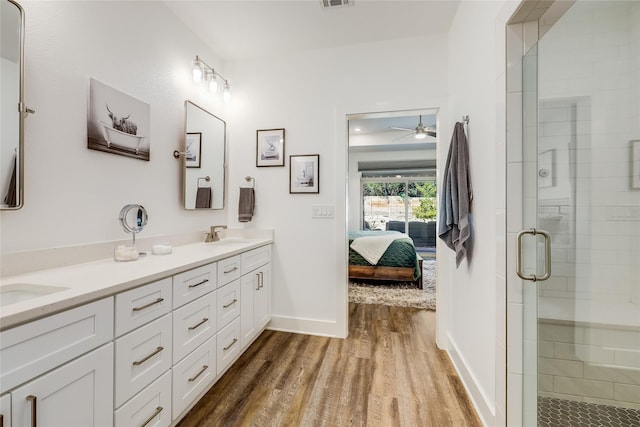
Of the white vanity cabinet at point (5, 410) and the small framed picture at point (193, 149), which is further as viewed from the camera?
the small framed picture at point (193, 149)

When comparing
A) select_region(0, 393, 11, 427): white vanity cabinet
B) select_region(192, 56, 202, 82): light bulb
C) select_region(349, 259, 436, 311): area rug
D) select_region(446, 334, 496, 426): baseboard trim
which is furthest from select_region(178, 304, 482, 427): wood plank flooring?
select_region(192, 56, 202, 82): light bulb

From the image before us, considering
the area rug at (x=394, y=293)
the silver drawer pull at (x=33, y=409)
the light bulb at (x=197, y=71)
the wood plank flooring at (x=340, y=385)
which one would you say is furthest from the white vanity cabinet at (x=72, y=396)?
the area rug at (x=394, y=293)

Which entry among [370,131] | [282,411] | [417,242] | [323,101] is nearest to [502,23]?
[323,101]

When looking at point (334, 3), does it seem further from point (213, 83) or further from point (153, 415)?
point (153, 415)

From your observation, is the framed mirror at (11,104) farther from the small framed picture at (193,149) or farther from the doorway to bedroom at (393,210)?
the doorway to bedroom at (393,210)

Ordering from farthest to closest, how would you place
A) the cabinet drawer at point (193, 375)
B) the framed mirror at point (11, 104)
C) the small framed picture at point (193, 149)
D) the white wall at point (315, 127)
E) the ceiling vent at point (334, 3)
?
the white wall at point (315, 127) → the small framed picture at point (193, 149) → the ceiling vent at point (334, 3) → the cabinet drawer at point (193, 375) → the framed mirror at point (11, 104)

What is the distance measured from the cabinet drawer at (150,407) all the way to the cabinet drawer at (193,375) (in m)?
0.05

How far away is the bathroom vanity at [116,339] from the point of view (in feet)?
2.67

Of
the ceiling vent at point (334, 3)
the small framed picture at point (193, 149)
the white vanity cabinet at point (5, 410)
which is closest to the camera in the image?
the white vanity cabinet at point (5, 410)

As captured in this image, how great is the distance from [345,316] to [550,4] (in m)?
2.36

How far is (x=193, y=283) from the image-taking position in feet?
4.99

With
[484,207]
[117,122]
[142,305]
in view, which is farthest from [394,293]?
[117,122]

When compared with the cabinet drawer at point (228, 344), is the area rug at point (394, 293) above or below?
below

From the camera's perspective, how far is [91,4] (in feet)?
5.05
